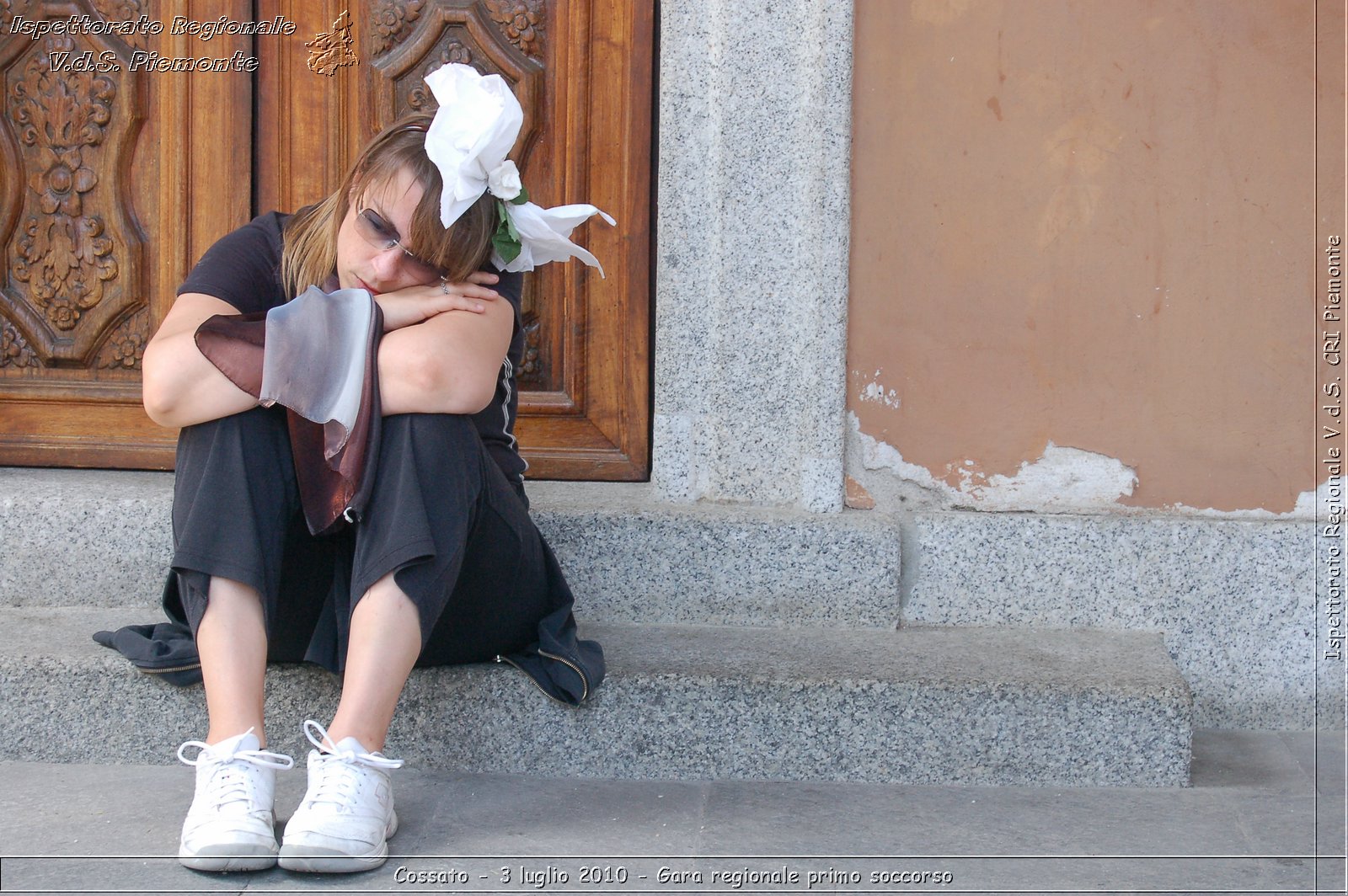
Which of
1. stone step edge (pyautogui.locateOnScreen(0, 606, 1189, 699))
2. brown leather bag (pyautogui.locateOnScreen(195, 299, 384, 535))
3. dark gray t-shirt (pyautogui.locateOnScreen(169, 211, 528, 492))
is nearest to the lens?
brown leather bag (pyautogui.locateOnScreen(195, 299, 384, 535))

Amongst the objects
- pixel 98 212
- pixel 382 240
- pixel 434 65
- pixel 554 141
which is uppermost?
pixel 434 65

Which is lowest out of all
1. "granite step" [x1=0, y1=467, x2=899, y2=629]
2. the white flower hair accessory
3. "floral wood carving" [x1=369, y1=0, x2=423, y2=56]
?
"granite step" [x1=0, y1=467, x2=899, y2=629]

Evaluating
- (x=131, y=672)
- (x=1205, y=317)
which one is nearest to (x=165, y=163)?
(x=131, y=672)

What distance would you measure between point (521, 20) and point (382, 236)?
3.66 ft

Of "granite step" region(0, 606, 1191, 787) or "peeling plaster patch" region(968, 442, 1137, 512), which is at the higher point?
"peeling plaster patch" region(968, 442, 1137, 512)

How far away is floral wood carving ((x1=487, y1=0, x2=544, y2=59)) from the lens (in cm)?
303

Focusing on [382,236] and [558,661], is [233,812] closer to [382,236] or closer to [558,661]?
[558,661]

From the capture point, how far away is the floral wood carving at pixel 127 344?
316 centimetres

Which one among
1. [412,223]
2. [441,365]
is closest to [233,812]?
[441,365]

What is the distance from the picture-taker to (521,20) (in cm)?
302

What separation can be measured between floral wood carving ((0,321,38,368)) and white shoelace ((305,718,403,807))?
1.79 metres

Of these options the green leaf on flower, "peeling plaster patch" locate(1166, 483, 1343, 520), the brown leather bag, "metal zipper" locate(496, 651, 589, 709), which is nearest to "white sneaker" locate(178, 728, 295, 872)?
the brown leather bag

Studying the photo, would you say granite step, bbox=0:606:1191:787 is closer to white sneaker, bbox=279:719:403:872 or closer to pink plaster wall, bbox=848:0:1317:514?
white sneaker, bbox=279:719:403:872

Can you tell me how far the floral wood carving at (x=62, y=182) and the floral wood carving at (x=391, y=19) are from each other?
68cm
